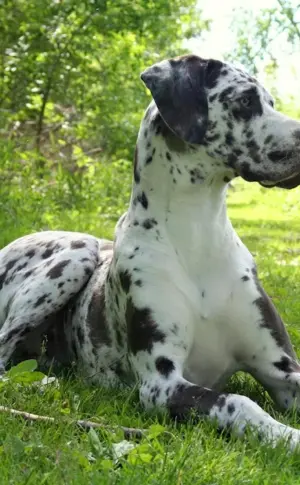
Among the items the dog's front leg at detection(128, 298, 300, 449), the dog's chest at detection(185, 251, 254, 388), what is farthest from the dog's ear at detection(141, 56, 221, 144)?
the dog's front leg at detection(128, 298, 300, 449)

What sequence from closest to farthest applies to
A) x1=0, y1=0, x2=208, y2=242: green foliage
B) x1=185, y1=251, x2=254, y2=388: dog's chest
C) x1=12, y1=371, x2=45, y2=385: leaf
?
1. x1=12, y1=371, x2=45, y2=385: leaf
2. x1=185, y1=251, x2=254, y2=388: dog's chest
3. x1=0, y1=0, x2=208, y2=242: green foliage

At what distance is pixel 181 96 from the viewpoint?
11.6 ft

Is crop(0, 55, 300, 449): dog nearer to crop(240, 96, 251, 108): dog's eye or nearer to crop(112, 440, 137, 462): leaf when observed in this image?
crop(240, 96, 251, 108): dog's eye

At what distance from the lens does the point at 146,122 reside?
12.3 ft

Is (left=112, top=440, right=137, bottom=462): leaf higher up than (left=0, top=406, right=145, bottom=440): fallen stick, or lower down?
higher up

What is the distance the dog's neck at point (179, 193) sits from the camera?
11.9 feet

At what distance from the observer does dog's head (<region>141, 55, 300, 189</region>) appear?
339 centimetres

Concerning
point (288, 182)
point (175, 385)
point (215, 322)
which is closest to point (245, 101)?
point (288, 182)

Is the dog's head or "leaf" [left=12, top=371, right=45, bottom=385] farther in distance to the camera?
"leaf" [left=12, top=371, right=45, bottom=385]

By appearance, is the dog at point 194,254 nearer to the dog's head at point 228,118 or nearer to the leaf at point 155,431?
the dog's head at point 228,118

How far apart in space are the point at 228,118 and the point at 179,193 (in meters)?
0.37

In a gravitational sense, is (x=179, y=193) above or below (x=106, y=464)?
above

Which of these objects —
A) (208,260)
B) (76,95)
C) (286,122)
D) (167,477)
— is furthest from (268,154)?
(76,95)

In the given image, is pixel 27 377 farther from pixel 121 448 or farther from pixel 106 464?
pixel 106 464
